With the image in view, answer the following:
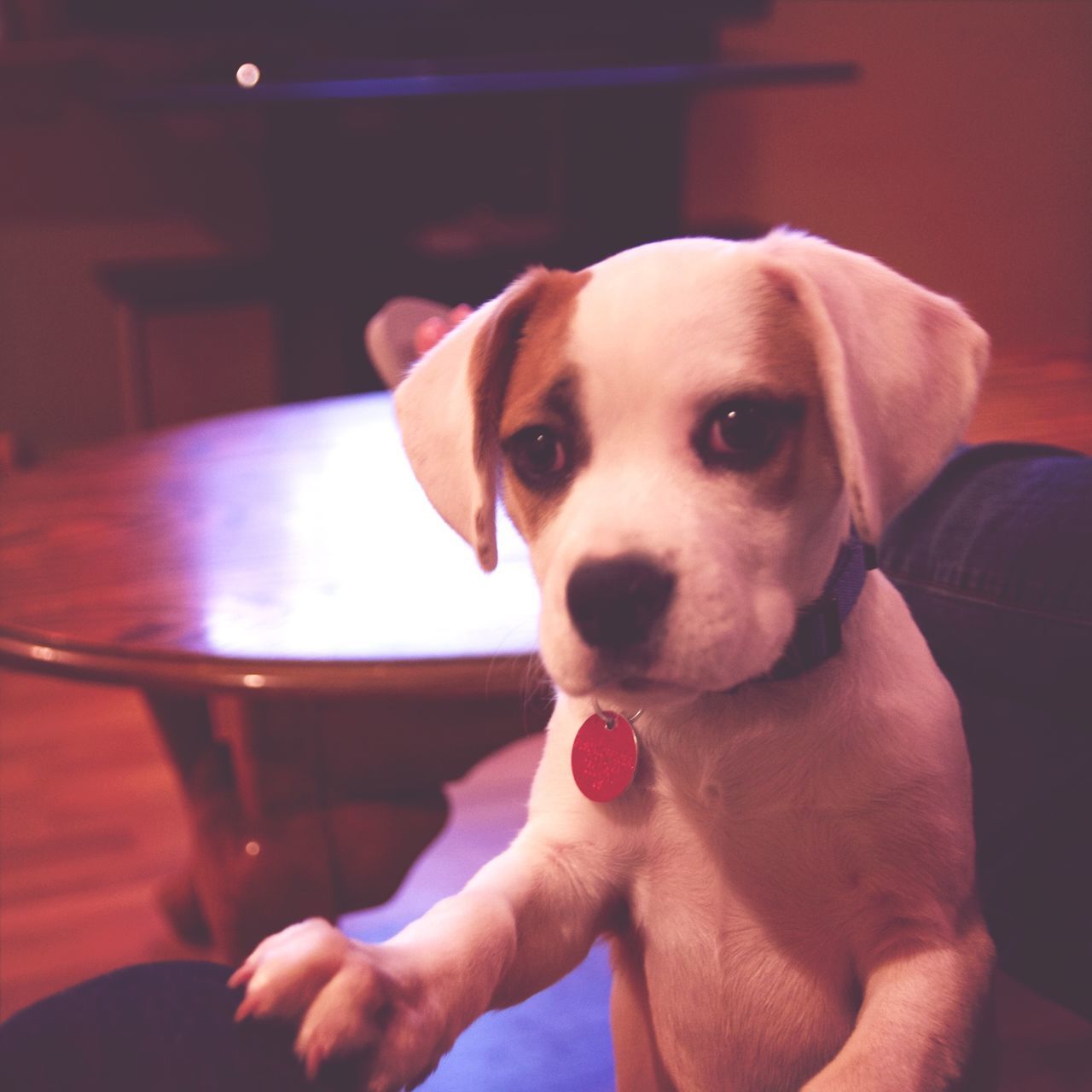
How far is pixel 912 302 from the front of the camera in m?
0.74

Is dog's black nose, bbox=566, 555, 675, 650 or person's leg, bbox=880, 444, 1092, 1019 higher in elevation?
dog's black nose, bbox=566, 555, 675, 650

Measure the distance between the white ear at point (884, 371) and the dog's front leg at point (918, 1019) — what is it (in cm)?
25

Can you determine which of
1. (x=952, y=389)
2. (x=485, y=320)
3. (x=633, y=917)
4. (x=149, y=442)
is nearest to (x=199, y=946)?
(x=149, y=442)

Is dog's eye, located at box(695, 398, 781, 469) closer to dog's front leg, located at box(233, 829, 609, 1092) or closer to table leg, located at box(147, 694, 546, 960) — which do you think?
dog's front leg, located at box(233, 829, 609, 1092)

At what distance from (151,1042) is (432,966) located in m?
0.16

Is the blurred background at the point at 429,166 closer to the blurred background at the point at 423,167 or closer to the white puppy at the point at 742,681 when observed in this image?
the blurred background at the point at 423,167

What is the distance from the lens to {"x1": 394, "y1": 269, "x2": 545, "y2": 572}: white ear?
81 centimetres

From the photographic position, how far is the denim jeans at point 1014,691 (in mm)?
828

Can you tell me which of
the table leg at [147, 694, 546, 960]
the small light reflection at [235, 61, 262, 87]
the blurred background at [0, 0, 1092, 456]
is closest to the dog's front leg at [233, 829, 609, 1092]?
the table leg at [147, 694, 546, 960]

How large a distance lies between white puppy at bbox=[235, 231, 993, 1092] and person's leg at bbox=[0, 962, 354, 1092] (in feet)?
0.24

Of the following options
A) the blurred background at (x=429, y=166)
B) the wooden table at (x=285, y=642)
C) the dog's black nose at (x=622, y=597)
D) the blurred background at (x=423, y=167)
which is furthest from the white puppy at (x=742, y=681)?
the blurred background at (x=429, y=166)

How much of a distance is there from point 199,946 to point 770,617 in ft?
5.03

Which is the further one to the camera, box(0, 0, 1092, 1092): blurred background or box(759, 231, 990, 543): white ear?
box(0, 0, 1092, 1092): blurred background

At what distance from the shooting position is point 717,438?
0.73m
